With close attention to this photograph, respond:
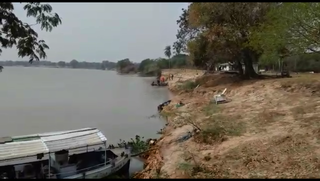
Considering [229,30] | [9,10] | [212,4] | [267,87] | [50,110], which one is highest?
[212,4]

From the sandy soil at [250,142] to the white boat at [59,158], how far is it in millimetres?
1353

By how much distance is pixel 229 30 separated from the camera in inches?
1094

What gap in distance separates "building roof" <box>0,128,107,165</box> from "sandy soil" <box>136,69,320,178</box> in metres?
2.14

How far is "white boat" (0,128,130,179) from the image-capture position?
10.6 m

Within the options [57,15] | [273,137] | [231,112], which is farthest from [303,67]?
[57,15]

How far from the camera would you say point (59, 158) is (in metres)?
11.1

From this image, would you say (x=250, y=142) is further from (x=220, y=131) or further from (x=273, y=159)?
(x=220, y=131)

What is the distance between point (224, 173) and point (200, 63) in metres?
23.9

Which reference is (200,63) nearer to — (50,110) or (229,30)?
(229,30)

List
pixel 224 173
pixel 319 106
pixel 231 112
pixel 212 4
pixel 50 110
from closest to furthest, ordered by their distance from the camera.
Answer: pixel 224 173
pixel 319 106
pixel 231 112
pixel 212 4
pixel 50 110

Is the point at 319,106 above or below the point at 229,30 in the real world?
below

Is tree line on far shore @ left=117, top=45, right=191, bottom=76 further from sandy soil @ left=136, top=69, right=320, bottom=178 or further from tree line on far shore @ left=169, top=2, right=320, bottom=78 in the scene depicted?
sandy soil @ left=136, top=69, right=320, bottom=178

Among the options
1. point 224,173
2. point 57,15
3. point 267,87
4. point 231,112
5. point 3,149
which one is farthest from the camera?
point 267,87

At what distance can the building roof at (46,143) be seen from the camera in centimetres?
1050
